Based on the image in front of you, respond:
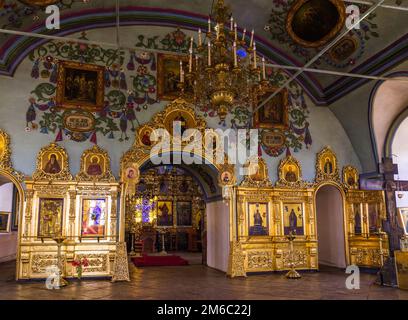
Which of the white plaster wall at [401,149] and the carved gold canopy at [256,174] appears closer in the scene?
the carved gold canopy at [256,174]

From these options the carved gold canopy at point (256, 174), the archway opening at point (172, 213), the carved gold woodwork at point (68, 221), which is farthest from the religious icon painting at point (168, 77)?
the archway opening at point (172, 213)

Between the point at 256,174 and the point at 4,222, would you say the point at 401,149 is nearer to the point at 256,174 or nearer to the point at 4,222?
the point at 256,174

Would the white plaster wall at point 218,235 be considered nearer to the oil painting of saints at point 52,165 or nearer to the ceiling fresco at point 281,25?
the oil painting of saints at point 52,165

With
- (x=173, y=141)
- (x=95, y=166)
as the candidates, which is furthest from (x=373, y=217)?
(x=95, y=166)

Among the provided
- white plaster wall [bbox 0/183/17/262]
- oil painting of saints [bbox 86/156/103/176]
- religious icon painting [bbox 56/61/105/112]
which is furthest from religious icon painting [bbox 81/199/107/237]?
white plaster wall [bbox 0/183/17/262]

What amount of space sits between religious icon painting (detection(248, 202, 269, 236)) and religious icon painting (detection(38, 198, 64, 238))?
4795 millimetres

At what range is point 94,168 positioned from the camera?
394 inches

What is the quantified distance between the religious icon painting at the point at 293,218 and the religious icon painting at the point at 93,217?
485 cm

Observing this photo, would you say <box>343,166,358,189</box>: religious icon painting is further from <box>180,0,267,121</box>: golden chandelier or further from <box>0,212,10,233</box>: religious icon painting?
<box>0,212,10,233</box>: religious icon painting

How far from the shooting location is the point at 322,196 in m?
13.3

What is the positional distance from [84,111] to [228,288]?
5492 mm

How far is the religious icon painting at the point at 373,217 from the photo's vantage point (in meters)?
11.4

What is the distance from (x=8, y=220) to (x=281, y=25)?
1204cm

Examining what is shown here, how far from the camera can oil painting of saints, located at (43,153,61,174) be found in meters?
9.66
